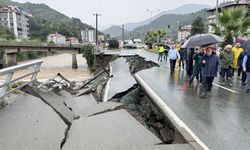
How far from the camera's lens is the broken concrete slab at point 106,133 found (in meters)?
4.80

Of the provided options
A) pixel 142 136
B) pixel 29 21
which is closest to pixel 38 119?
pixel 142 136

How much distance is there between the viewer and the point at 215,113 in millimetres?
7051

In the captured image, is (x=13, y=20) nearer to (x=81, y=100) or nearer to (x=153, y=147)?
(x=81, y=100)

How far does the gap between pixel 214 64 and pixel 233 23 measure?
32.7 feet

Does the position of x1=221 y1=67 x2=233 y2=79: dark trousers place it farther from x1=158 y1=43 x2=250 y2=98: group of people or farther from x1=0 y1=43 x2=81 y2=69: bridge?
x1=0 y1=43 x2=81 y2=69: bridge

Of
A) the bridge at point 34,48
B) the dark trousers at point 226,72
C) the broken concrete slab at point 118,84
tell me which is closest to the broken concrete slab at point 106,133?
the broken concrete slab at point 118,84

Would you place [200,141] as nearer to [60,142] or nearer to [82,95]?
[60,142]

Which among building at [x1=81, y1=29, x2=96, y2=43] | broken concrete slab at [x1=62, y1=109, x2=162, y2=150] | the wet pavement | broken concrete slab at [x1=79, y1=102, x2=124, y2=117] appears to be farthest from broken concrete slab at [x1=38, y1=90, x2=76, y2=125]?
building at [x1=81, y1=29, x2=96, y2=43]

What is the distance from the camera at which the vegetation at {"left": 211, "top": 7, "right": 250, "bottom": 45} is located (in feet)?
57.7

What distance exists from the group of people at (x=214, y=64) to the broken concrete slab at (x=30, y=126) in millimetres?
5076

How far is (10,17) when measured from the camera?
12625cm

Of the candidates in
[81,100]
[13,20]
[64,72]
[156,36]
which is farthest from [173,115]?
[13,20]

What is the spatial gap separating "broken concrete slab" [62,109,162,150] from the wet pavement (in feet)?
3.66

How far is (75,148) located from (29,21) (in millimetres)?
149684
